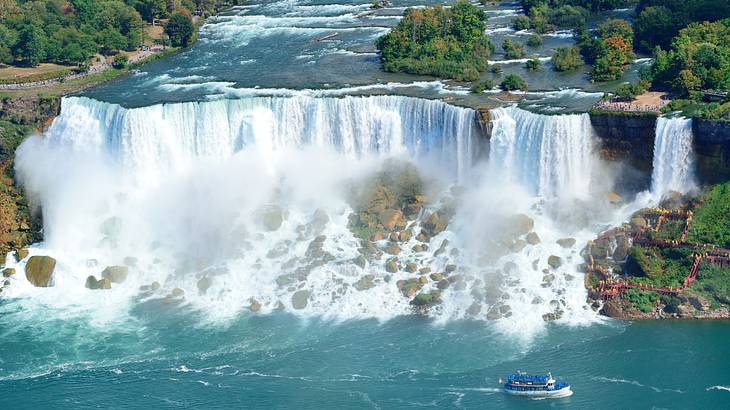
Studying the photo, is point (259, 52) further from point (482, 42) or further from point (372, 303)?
point (372, 303)

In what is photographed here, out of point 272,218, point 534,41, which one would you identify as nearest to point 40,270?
point 272,218

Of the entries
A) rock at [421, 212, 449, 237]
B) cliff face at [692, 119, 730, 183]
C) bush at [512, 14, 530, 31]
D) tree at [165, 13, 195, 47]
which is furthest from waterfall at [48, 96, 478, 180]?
bush at [512, 14, 530, 31]

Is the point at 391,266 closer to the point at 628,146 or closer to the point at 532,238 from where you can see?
the point at 532,238

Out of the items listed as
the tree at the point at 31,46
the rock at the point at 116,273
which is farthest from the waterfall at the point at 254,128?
the tree at the point at 31,46

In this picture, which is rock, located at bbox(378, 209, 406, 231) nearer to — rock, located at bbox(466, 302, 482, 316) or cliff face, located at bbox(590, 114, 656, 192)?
rock, located at bbox(466, 302, 482, 316)

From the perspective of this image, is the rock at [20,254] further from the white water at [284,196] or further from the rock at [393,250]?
the rock at [393,250]
